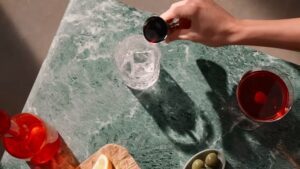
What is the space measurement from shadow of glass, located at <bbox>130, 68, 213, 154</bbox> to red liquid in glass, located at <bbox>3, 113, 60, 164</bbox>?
0.21m

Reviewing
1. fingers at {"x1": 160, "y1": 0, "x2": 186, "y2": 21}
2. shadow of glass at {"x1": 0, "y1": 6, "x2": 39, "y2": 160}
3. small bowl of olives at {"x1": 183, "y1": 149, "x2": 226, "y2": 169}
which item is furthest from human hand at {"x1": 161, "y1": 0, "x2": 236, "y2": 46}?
shadow of glass at {"x1": 0, "y1": 6, "x2": 39, "y2": 160}

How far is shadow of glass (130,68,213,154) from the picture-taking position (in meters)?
0.87

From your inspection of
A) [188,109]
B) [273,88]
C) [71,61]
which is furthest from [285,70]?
[71,61]

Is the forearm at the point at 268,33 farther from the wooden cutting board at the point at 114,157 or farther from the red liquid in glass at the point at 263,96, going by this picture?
the wooden cutting board at the point at 114,157

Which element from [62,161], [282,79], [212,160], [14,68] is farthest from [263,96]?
[14,68]

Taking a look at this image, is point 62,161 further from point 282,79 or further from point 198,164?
point 282,79

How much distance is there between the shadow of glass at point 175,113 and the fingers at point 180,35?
0.07 m

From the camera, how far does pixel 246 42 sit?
2.96ft

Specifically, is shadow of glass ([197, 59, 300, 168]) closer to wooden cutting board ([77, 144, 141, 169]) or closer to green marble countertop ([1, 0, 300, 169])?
green marble countertop ([1, 0, 300, 169])

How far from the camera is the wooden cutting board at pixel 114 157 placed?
0.86 metres

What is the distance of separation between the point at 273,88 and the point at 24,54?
1097mm

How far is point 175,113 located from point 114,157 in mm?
161

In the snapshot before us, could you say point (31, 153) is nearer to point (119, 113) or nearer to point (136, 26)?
point (119, 113)

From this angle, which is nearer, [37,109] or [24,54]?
[37,109]
